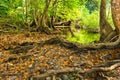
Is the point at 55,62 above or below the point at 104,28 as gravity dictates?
below

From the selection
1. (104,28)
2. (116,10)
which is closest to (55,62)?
(116,10)

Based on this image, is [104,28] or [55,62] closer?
[55,62]

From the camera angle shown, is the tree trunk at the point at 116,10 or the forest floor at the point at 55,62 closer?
the forest floor at the point at 55,62

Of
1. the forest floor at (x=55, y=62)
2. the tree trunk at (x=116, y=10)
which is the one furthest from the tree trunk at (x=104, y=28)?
the forest floor at (x=55, y=62)

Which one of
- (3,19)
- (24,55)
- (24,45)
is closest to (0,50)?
(24,45)

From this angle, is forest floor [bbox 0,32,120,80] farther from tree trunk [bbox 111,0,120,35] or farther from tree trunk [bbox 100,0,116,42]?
tree trunk [bbox 100,0,116,42]

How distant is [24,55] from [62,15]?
1473 cm

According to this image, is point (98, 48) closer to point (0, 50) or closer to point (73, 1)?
point (0, 50)

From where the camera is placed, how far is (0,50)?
10859mm

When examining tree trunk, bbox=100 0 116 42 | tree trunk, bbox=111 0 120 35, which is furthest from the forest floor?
tree trunk, bbox=100 0 116 42

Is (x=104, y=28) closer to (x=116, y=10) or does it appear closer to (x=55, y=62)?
(x=116, y=10)

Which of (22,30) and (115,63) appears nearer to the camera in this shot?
(115,63)

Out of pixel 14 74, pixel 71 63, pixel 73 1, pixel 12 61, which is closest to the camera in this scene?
pixel 14 74

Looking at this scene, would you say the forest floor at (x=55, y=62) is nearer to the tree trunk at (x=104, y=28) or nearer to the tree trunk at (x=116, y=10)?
the tree trunk at (x=116, y=10)
